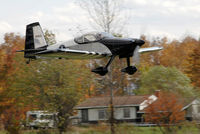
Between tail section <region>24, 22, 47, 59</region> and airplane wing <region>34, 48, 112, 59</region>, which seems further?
tail section <region>24, 22, 47, 59</region>

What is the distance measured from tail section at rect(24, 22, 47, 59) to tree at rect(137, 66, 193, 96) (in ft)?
90.2

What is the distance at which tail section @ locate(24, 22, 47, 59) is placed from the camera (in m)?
14.7

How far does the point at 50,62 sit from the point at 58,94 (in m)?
2.79

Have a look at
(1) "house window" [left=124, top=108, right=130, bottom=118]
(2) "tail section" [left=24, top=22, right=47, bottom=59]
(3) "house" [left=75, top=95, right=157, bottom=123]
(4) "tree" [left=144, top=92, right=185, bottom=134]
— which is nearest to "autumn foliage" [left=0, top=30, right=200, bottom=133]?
(4) "tree" [left=144, top=92, right=185, bottom=134]

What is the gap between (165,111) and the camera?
2717cm

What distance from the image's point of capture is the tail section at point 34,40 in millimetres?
14742

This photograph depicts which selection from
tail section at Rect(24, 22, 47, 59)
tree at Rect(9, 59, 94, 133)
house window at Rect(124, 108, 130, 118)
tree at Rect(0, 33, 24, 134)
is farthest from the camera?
house window at Rect(124, 108, 130, 118)

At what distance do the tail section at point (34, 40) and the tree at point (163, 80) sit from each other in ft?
90.2

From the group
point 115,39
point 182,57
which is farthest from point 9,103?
point 182,57

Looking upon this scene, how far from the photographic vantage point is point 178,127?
83.9 feet

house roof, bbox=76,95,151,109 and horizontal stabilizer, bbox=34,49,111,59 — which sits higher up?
horizontal stabilizer, bbox=34,49,111,59

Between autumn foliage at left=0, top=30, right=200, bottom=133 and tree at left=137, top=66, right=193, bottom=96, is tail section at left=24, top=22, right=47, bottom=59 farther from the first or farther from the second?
tree at left=137, top=66, right=193, bottom=96

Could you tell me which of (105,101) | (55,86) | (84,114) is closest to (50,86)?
(55,86)

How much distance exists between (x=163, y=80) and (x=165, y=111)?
1837 cm
